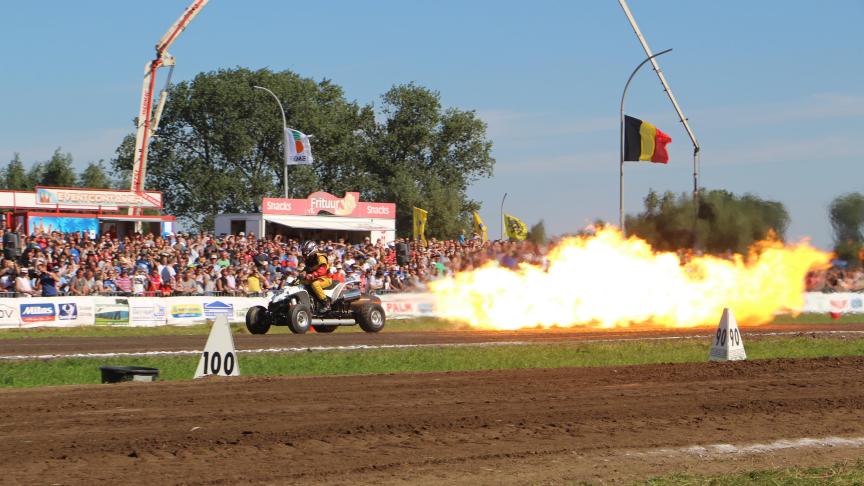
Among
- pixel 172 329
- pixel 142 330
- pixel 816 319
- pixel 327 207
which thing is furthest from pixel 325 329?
pixel 327 207

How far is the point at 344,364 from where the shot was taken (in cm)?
1731

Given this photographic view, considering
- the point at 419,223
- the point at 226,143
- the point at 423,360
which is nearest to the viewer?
the point at 423,360

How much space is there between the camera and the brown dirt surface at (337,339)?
2019cm

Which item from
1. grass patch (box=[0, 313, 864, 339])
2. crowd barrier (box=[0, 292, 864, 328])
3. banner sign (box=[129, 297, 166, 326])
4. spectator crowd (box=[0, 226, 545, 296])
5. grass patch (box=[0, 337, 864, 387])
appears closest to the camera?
grass patch (box=[0, 337, 864, 387])

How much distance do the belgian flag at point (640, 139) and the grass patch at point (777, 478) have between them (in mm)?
29092

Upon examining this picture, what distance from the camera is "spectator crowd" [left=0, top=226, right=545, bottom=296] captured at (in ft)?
91.6

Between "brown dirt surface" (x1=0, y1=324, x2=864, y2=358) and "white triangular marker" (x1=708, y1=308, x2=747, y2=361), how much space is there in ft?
16.6

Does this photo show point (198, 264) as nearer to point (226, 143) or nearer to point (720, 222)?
point (720, 222)

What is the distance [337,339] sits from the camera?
23.4 meters

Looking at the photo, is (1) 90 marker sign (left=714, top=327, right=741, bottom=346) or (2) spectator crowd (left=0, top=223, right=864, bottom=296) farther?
(2) spectator crowd (left=0, top=223, right=864, bottom=296)

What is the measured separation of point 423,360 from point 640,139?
21465mm

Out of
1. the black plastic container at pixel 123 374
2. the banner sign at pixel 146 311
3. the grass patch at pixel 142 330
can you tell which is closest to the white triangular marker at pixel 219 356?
the black plastic container at pixel 123 374

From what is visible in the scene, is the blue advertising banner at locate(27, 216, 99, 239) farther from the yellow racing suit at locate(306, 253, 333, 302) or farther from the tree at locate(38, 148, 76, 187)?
the tree at locate(38, 148, 76, 187)

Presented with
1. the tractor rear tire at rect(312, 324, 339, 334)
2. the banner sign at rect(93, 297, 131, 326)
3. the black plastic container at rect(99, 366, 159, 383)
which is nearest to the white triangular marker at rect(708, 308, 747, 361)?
the black plastic container at rect(99, 366, 159, 383)
